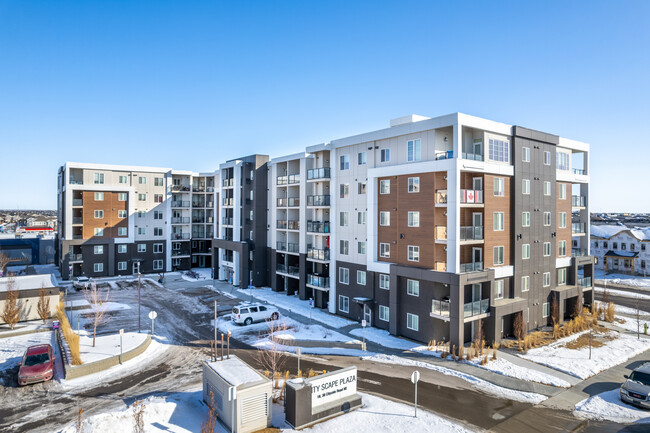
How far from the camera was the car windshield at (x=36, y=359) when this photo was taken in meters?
22.1

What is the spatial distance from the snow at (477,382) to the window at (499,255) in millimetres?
9886

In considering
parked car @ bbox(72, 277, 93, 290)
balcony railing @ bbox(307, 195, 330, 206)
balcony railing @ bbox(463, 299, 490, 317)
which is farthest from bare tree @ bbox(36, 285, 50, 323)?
balcony railing @ bbox(463, 299, 490, 317)

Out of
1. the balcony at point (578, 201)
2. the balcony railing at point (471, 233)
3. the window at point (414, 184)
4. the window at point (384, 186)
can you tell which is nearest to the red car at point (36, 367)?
the window at point (384, 186)

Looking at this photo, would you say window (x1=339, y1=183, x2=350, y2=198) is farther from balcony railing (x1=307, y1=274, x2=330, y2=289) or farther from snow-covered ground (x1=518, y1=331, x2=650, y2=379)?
snow-covered ground (x1=518, y1=331, x2=650, y2=379)

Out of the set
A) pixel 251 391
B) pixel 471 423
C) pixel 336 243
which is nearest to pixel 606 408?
pixel 471 423

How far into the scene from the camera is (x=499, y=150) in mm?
29891

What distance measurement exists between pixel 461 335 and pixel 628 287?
4252 centimetres

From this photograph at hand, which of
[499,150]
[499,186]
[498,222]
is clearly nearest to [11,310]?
[498,222]

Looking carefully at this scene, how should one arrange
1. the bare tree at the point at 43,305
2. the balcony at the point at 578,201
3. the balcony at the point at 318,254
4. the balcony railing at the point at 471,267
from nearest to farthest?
1. the balcony railing at the point at 471,267
2. the bare tree at the point at 43,305
3. the balcony at the point at 578,201
4. the balcony at the point at 318,254

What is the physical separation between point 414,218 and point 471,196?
14.0ft

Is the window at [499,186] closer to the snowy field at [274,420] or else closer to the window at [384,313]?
the window at [384,313]

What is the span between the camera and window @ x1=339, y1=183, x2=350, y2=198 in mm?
36088

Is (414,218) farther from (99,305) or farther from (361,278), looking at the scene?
(99,305)

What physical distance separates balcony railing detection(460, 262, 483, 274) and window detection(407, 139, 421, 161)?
845 cm
